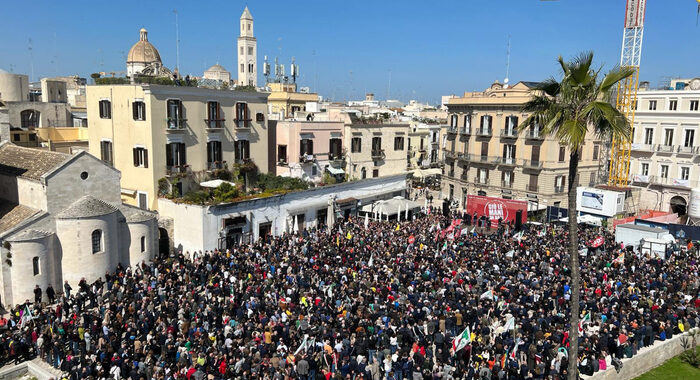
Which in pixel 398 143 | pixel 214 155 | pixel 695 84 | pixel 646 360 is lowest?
pixel 646 360

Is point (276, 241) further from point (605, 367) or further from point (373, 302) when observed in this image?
point (605, 367)

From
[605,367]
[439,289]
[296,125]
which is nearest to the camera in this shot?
[605,367]

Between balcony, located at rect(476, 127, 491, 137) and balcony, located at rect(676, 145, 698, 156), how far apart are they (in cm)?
1707

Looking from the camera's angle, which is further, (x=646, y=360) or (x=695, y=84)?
(x=695, y=84)

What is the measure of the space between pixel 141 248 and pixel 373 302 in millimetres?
14800

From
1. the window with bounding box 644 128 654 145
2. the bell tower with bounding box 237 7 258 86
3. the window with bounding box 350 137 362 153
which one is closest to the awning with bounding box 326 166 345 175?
the window with bounding box 350 137 362 153

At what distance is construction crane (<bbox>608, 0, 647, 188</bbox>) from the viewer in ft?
163

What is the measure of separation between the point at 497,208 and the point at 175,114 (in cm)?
2525

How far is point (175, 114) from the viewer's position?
112 feet

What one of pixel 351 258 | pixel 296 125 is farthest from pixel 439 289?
pixel 296 125

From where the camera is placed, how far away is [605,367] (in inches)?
745

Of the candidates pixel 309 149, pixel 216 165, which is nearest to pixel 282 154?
pixel 309 149

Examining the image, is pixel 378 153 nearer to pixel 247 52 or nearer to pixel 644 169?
pixel 644 169

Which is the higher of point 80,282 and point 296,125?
point 296,125
